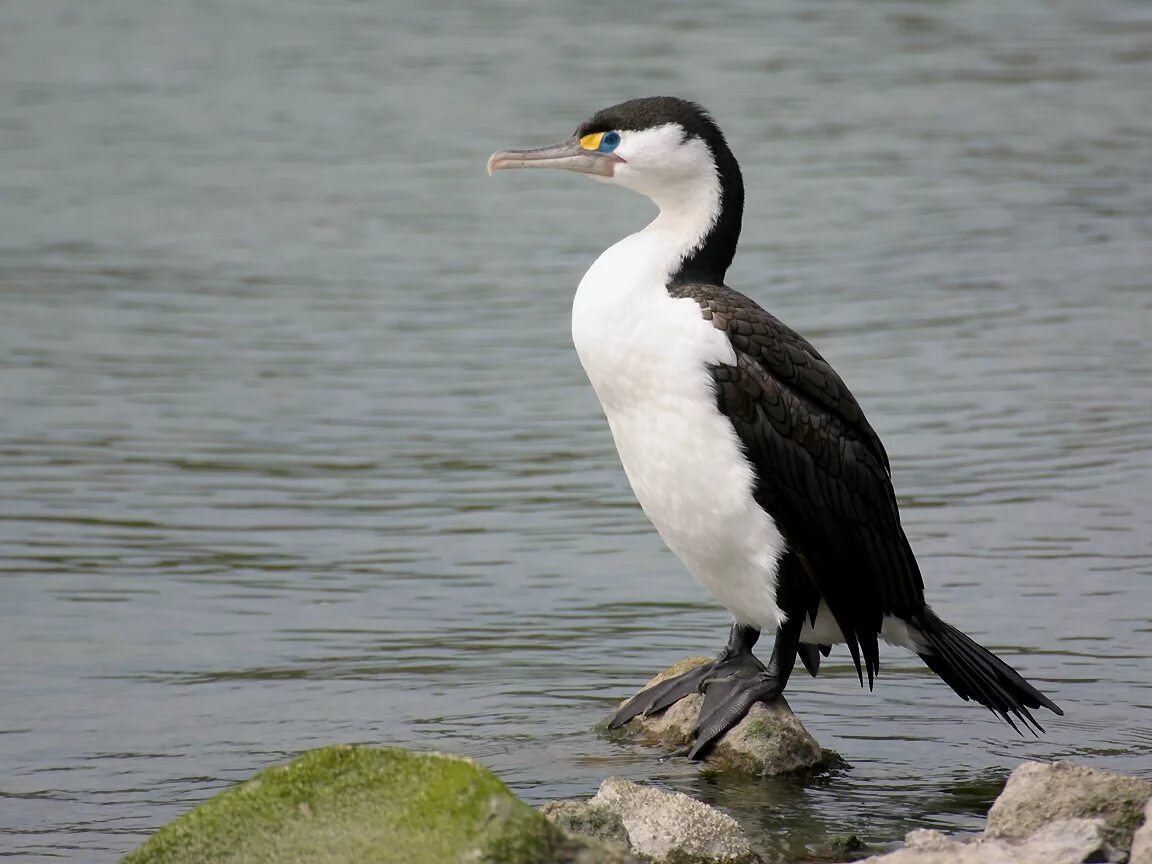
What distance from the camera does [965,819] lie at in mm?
6180

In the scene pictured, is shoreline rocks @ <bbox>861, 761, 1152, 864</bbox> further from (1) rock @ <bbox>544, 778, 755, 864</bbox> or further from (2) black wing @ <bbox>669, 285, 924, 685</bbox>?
(2) black wing @ <bbox>669, 285, 924, 685</bbox>

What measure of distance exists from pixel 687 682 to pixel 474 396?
192 inches

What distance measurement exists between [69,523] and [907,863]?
18.1ft

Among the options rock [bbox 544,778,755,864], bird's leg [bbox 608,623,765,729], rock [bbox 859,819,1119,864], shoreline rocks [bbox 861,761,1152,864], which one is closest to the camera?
rock [bbox 859,819,1119,864]

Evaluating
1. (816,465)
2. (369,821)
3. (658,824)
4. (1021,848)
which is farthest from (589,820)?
(816,465)

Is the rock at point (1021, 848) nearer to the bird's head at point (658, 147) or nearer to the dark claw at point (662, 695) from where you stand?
the dark claw at point (662, 695)

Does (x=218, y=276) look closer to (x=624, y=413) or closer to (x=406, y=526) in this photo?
(x=406, y=526)

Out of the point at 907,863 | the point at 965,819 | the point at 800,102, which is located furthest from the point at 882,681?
the point at 800,102

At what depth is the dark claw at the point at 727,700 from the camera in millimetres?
6629

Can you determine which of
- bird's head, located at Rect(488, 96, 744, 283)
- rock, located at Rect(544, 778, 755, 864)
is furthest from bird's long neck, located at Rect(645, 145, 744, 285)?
rock, located at Rect(544, 778, 755, 864)

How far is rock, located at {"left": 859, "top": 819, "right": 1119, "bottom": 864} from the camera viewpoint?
5012 mm

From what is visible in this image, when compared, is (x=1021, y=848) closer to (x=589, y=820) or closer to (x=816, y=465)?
(x=589, y=820)

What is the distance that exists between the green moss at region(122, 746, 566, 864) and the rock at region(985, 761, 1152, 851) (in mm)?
1420

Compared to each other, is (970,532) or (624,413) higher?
(624,413)
